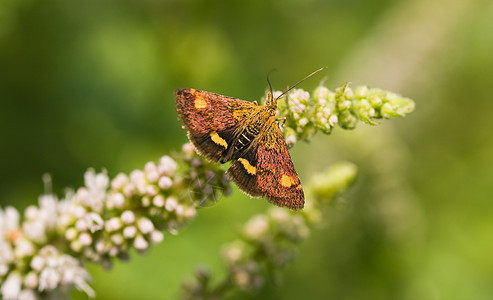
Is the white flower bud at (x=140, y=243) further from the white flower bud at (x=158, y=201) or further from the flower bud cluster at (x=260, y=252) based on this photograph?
Answer: the flower bud cluster at (x=260, y=252)

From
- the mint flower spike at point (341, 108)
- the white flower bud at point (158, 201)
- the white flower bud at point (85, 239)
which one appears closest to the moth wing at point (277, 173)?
the mint flower spike at point (341, 108)

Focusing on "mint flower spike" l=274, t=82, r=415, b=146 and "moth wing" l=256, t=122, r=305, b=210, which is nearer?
"mint flower spike" l=274, t=82, r=415, b=146

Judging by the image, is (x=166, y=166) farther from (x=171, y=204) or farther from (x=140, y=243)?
(x=140, y=243)

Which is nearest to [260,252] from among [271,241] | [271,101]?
[271,241]

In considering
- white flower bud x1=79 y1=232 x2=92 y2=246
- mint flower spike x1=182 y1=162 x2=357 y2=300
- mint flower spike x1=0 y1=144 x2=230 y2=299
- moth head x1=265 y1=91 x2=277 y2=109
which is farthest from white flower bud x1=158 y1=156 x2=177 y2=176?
mint flower spike x1=182 y1=162 x2=357 y2=300

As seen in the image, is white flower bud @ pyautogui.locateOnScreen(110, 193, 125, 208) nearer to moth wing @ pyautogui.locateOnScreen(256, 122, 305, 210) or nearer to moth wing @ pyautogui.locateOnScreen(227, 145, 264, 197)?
moth wing @ pyautogui.locateOnScreen(227, 145, 264, 197)

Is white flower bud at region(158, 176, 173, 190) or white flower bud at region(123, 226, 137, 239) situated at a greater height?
white flower bud at region(158, 176, 173, 190)

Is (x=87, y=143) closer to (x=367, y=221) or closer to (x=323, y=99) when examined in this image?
(x=367, y=221)
